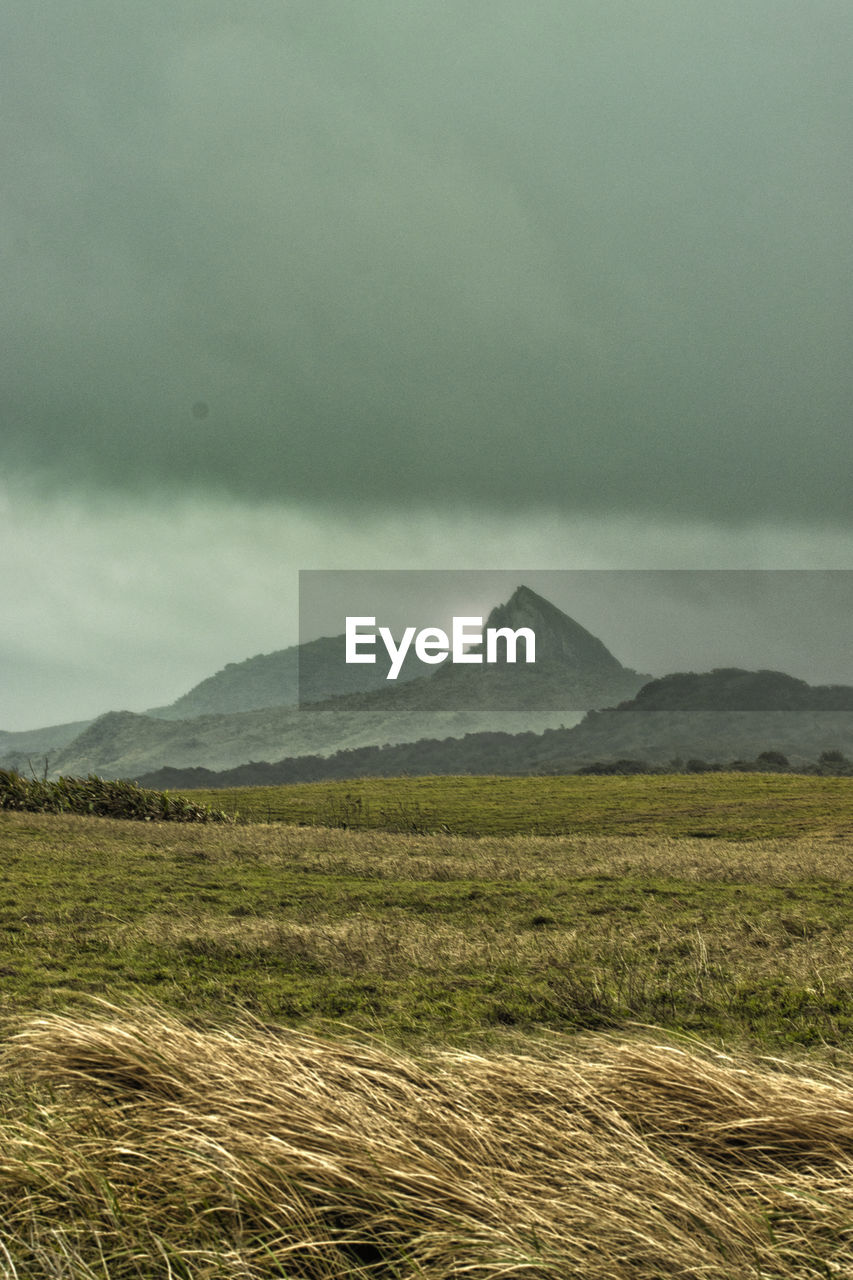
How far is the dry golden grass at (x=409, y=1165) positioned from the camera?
11.9ft

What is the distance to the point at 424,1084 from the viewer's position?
5016 millimetres

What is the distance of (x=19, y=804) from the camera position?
3350cm

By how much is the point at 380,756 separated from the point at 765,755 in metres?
106

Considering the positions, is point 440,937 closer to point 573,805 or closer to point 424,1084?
point 424,1084

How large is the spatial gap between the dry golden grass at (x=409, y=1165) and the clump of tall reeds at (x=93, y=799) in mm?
30002

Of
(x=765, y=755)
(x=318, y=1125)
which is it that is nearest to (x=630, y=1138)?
(x=318, y=1125)

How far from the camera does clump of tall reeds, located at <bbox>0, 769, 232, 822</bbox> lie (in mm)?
33594

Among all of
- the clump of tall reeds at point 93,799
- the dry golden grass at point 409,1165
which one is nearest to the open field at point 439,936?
the dry golden grass at point 409,1165

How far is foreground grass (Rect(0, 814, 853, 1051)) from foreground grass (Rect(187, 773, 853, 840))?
1220 cm

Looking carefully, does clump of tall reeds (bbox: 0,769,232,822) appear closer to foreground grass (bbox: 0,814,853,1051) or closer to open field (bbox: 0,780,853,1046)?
open field (bbox: 0,780,853,1046)

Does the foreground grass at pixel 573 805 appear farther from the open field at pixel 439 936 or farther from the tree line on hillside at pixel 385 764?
the tree line on hillside at pixel 385 764

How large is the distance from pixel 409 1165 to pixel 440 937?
28.7 ft

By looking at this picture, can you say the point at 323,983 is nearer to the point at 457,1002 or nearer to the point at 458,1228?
the point at 457,1002

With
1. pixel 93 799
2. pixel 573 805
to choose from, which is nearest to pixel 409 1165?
pixel 93 799
